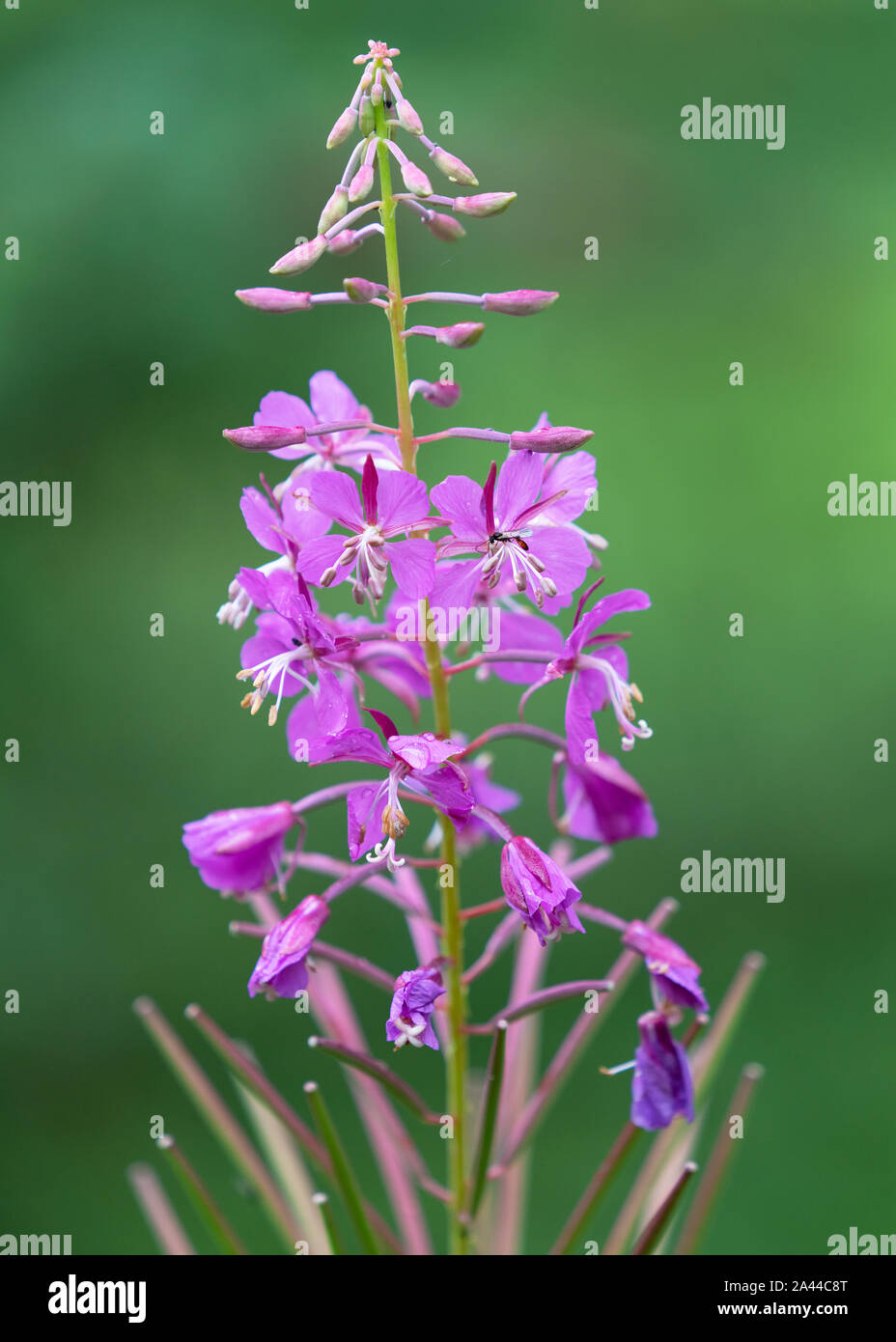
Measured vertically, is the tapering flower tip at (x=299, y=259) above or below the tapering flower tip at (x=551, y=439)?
above

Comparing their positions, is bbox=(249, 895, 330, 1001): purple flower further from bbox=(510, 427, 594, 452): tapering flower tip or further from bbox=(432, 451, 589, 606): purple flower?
bbox=(510, 427, 594, 452): tapering flower tip

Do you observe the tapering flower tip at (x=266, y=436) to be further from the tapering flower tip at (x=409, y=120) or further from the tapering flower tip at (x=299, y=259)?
the tapering flower tip at (x=409, y=120)

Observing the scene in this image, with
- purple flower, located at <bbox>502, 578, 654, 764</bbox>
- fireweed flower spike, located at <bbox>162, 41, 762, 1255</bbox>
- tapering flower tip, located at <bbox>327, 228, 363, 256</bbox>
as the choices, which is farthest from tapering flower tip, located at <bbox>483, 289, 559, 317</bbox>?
purple flower, located at <bbox>502, 578, 654, 764</bbox>

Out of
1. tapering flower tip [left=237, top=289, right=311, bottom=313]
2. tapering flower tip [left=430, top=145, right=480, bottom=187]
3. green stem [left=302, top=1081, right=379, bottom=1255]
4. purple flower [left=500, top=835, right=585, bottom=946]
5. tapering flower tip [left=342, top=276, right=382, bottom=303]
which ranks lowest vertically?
green stem [left=302, top=1081, right=379, bottom=1255]

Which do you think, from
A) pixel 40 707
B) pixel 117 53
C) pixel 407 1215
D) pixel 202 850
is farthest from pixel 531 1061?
pixel 117 53

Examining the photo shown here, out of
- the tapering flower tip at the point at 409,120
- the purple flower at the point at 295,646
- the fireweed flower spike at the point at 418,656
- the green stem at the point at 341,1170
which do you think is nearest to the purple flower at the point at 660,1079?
the fireweed flower spike at the point at 418,656

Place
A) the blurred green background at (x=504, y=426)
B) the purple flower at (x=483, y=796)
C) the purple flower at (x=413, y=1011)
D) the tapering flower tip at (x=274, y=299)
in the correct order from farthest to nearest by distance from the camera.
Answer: the blurred green background at (x=504, y=426), the purple flower at (x=483, y=796), the tapering flower tip at (x=274, y=299), the purple flower at (x=413, y=1011)
